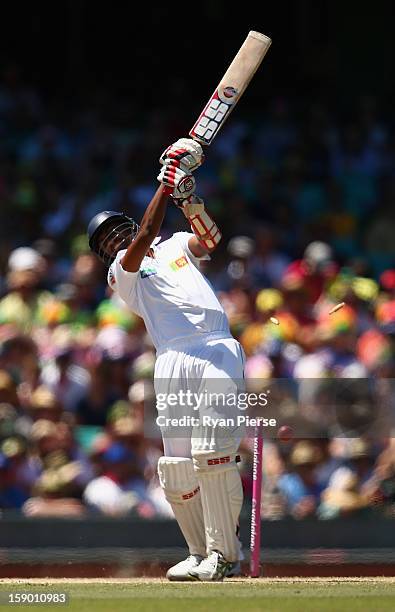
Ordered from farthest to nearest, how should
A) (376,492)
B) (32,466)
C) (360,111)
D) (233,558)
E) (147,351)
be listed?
(360,111) → (147,351) → (32,466) → (376,492) → (233,558)

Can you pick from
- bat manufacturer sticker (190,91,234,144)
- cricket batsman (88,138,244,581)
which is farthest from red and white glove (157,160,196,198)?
bat manufacturer sticker (190,91,234,144)

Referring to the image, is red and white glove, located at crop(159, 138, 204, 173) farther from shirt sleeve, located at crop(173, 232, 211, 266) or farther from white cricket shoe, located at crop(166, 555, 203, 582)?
white cricket shoe, located at crop(166, 555, 203, 582)

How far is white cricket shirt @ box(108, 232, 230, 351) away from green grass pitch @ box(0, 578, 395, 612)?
3.82ft

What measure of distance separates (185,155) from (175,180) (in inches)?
5.4

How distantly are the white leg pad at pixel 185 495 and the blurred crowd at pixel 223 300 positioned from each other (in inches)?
38.7

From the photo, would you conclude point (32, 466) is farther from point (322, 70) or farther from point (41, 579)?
point (322, 70)

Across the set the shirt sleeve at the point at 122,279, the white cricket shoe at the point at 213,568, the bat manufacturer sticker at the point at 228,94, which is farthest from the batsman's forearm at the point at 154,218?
the white cricket shoe at the point at 213,568

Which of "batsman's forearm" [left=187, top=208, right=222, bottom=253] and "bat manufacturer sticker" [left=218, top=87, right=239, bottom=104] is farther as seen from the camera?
"bat manufacturer sticker" [left=218, top=87, right=239, bottom=104]

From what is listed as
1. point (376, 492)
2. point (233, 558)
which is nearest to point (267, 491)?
point (376, 492)

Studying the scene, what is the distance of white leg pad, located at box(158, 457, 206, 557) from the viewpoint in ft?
22.7

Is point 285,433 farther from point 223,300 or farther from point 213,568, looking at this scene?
point 223,300

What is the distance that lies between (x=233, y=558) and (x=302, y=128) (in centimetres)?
734

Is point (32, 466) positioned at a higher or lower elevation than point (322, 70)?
lower

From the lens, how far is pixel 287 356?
30.3 ft
